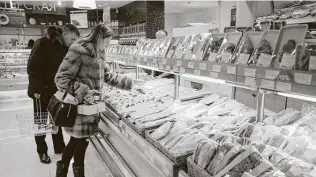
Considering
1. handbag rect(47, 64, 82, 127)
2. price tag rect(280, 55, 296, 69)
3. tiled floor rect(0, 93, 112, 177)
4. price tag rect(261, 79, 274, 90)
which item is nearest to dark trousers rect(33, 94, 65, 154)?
tiled floor rect(0, 93, 112, 177)

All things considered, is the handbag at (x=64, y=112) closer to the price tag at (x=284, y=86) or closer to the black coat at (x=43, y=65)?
the black coat at (x=43, y=65)

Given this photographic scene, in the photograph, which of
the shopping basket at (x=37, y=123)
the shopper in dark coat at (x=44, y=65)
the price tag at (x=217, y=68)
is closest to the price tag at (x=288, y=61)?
the price tag at (x=217, y=68)

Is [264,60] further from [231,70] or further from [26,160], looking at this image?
[26,160]

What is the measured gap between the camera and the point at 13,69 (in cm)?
669

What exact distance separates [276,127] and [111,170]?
2107 mm

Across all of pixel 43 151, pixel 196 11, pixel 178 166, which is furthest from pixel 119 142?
pixel 196 11

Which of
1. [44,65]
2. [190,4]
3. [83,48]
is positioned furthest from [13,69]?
[190,4]

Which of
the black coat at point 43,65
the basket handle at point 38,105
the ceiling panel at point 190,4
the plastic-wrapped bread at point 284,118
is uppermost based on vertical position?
the ceiling panel at point 190,4

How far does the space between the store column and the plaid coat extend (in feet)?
11.7

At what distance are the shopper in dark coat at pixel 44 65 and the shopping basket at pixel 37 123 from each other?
0.11m

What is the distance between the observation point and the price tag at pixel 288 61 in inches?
44.8

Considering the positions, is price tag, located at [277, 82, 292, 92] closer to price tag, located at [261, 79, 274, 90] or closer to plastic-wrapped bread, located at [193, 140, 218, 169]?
price tag, located at [261, 79, 274, 90]

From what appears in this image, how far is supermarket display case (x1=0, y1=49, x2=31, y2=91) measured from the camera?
6.24 m

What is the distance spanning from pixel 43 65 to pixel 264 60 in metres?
3.11
